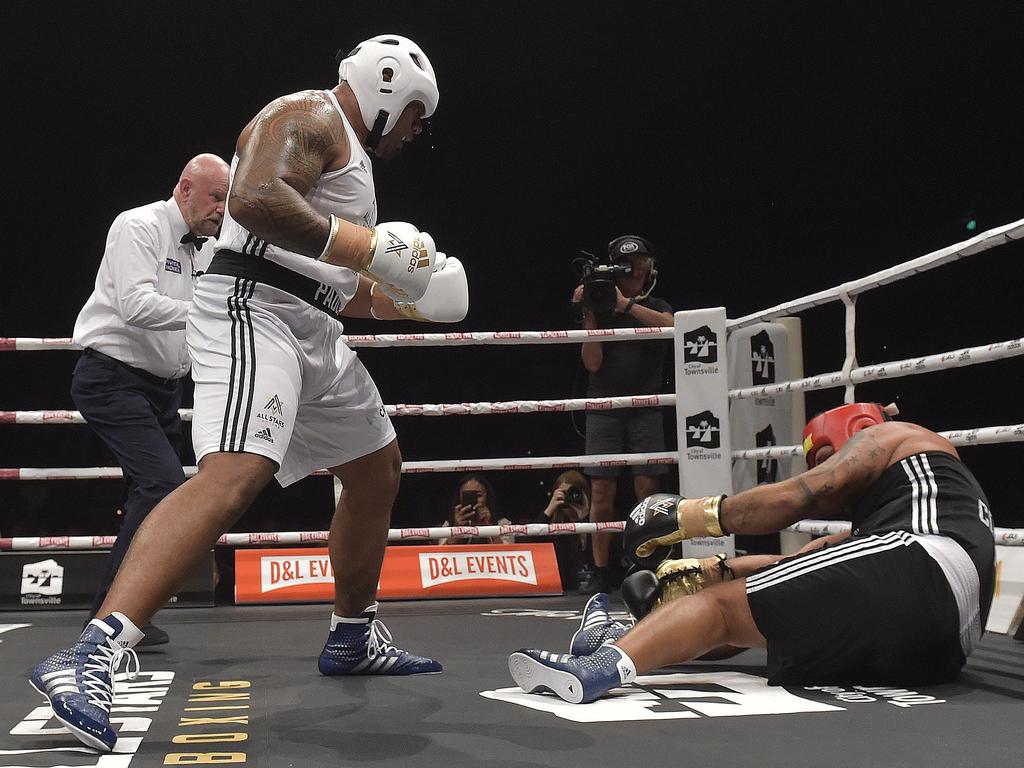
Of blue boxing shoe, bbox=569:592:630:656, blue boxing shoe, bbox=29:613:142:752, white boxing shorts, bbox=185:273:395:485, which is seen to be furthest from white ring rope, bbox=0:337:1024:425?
blue boxing shoe, bbox=29:613:142:752

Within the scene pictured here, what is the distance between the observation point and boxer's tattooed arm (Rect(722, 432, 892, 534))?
177 centimetres

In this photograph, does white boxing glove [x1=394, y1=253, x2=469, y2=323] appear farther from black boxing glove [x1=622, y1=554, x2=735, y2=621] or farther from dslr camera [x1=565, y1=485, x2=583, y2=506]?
dslr camera [x1=565, y1=485, x2=583, y2=506]

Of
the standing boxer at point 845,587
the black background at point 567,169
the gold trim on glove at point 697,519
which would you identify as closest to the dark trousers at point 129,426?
the standing boxer at point 845,587

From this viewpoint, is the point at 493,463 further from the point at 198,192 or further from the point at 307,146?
the point at 307,146

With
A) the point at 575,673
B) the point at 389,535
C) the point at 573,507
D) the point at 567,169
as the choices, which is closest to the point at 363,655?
the point at 575,673

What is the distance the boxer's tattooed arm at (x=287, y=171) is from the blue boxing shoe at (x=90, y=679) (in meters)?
0.58

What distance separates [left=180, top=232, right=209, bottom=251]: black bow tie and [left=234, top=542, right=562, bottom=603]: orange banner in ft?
4.07

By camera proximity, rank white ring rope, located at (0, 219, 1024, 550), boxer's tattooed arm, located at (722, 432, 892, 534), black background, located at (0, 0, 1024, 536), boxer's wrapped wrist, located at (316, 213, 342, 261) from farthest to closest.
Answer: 1. black background, located at (0, 0, 1024, 536)
2. white ring rope, located at (0, 219, 1024, 550)
3. boxer's tattooed arm, located at (722, 432, 892, 534)
4. boxer's wrapped wrist, located at (316, 213, 342, 261)

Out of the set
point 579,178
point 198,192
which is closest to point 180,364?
point 198,192

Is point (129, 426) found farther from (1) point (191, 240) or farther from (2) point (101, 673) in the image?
(2) point (101, 673)

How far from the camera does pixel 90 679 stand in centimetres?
128

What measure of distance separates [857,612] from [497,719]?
61 cm

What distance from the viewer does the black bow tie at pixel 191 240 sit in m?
2.57

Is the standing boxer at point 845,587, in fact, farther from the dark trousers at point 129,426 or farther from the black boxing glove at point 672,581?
the dark trousers at point 129,426
